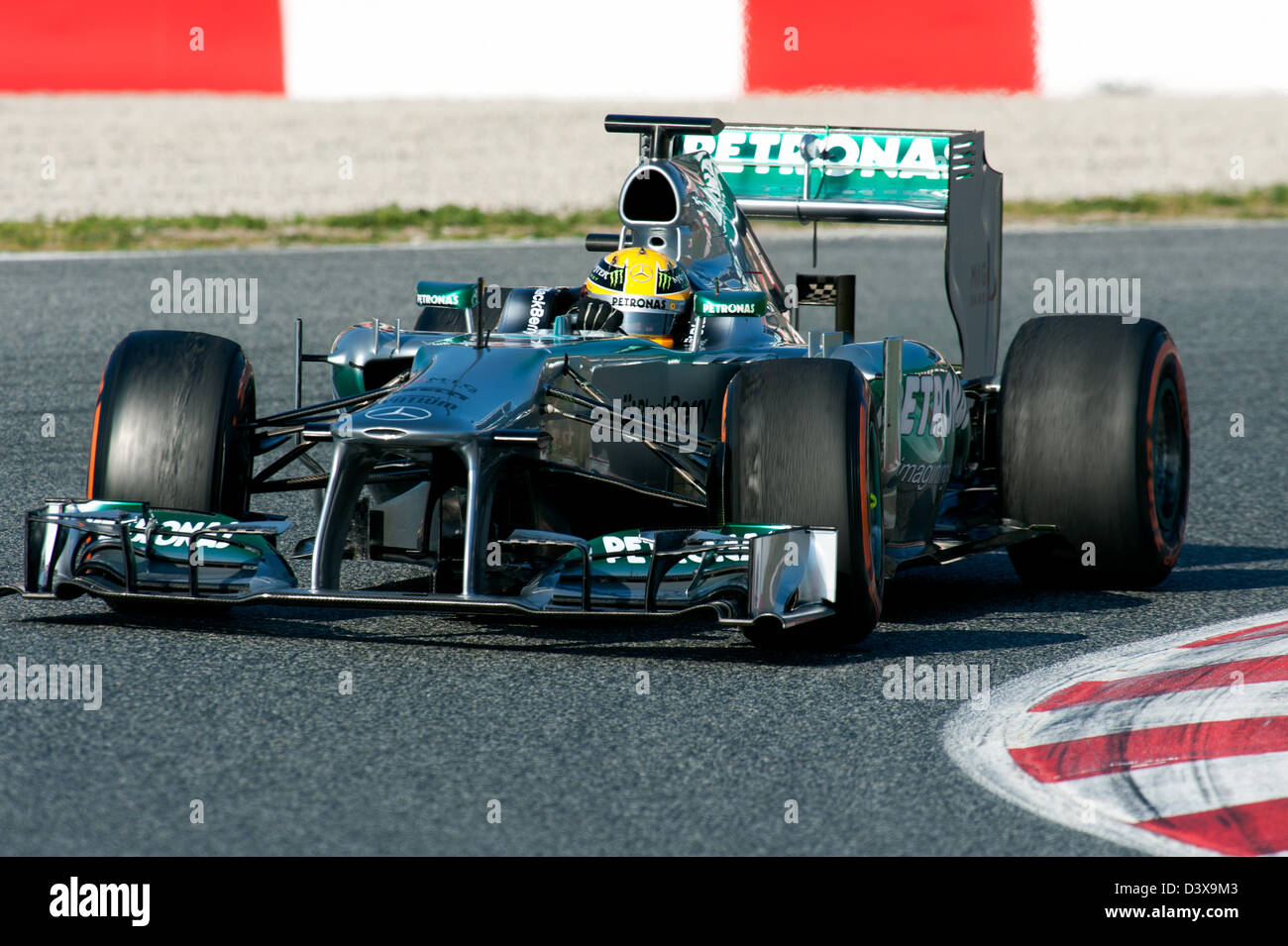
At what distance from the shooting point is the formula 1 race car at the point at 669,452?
620 centimetres

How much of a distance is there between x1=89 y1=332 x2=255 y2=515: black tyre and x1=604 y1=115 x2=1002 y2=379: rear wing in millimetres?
1977

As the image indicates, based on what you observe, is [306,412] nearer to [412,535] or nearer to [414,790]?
[412,535]

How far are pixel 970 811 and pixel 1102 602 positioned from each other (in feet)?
9.02

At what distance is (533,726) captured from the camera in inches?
217

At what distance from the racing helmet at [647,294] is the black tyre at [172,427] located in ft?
4.61

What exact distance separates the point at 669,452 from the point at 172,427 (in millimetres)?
1666

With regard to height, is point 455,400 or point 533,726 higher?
point 455,400

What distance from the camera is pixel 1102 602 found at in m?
7.45
